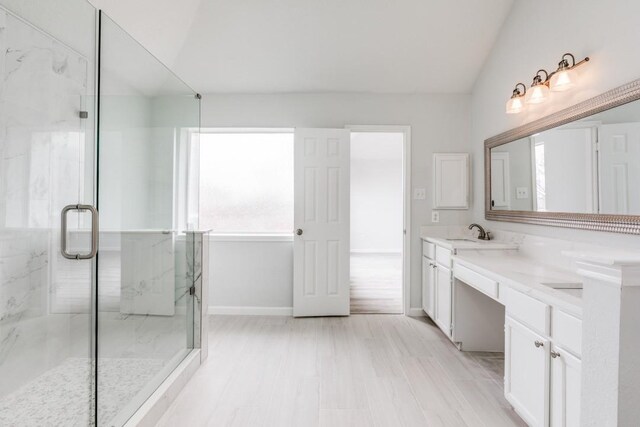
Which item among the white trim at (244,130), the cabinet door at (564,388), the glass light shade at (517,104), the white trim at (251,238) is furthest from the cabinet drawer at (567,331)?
the white trim at (244,130)

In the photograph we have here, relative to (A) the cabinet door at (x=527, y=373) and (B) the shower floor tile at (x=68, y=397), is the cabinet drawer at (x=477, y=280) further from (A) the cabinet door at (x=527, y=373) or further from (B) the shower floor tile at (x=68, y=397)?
(B) the shower floor tile at (x=68, y=397)

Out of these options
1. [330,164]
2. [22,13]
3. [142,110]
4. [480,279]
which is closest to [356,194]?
[330,164]

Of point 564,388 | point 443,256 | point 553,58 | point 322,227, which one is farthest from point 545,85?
point 322,227

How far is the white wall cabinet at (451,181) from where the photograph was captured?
3619mm

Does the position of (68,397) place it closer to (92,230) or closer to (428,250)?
(92,230)

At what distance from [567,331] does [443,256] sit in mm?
1582

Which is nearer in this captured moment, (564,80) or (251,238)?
(564,80)

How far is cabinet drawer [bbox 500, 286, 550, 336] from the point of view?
1575 mm

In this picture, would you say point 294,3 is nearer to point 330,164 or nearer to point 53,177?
point 330,164

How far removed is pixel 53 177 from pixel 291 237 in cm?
229

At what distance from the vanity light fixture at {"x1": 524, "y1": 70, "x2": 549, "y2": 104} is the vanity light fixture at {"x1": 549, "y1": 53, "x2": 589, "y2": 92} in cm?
13

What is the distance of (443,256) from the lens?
3.01m

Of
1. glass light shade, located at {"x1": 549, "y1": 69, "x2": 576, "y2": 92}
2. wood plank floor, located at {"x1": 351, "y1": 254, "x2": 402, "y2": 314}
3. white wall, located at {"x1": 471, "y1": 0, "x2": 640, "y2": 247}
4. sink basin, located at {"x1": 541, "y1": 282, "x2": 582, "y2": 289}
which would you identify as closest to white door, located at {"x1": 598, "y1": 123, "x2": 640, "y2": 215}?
white wall, located at {"x1": 471, "y1": 0, "x2": 640, "y2": 247}

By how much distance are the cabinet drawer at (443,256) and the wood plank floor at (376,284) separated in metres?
0.96
